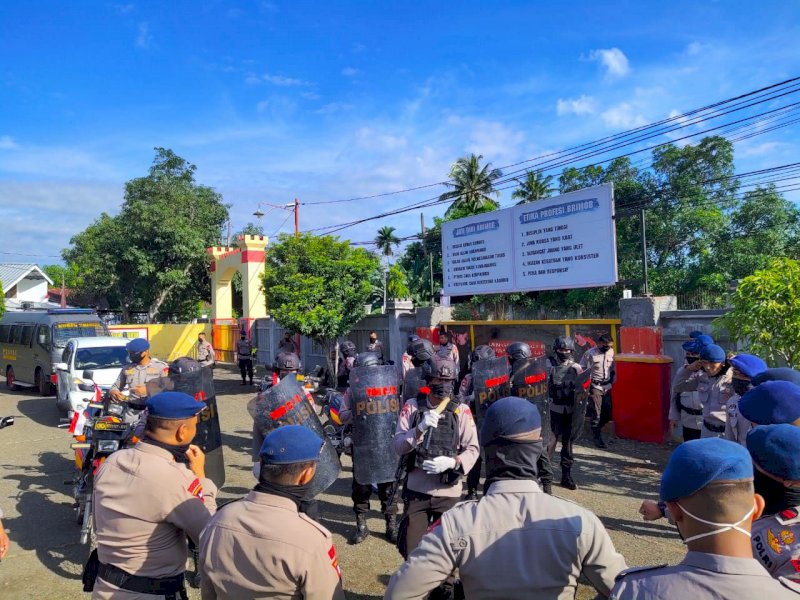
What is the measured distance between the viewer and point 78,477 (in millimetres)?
5777

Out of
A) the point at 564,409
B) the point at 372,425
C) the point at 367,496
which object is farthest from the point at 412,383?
the point at 564,409

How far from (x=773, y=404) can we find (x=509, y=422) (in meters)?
1.52

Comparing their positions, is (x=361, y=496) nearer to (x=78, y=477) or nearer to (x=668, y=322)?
(x=78, y=477)

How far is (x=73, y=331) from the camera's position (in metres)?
14.9

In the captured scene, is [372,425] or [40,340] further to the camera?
[40,340]

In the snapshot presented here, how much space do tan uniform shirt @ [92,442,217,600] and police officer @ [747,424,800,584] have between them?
2210mm

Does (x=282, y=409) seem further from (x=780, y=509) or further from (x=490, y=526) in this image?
(x=780, y=509)

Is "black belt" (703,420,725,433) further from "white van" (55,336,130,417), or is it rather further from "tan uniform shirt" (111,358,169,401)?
"white van" (55,336,130,417)

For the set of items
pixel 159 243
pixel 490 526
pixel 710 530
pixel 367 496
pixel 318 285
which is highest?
pixel 159 243

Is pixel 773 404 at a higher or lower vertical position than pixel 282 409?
higher

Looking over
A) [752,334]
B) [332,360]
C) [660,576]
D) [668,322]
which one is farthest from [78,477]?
[332,360]

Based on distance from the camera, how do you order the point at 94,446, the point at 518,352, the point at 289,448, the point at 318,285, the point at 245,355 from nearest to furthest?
the point at 289,448, the point at 94,446, the point at 518,352, the point at 318,285, the point at 245,355

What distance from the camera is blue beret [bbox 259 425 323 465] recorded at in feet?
7.04

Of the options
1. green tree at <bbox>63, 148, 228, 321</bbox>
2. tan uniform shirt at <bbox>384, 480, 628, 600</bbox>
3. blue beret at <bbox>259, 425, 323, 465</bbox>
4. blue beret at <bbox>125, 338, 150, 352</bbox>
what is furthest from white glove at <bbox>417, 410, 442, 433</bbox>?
green tree at <bbox>63, 148, 228, 321</bbox>
